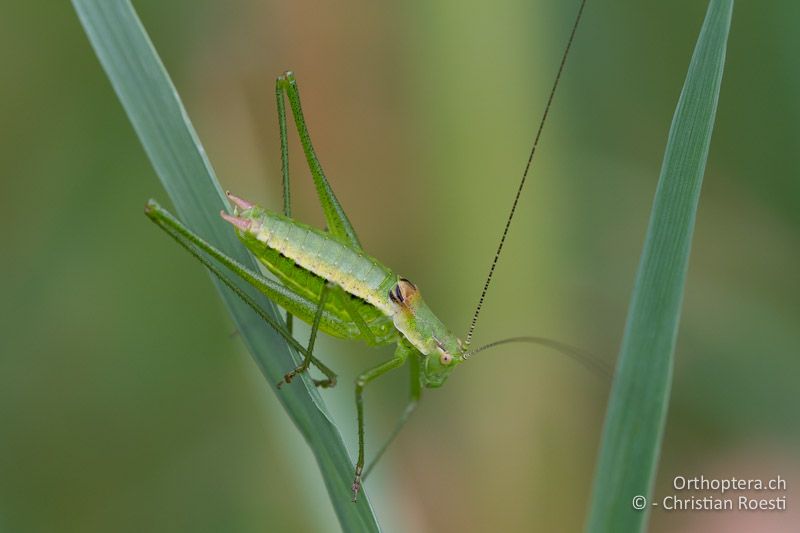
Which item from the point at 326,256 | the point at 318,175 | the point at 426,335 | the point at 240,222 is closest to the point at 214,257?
the point at 240,222

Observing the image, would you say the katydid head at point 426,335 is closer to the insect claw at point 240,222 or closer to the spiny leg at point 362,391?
the spiny leg at point 362,391

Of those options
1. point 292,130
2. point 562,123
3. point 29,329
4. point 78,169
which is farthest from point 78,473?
point 562,123

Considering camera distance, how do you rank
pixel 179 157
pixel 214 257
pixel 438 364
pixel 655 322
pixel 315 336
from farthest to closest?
pixel 438 364 → pixel 315 336 → pixel 214 257 → pixel 179 157 → pixel 655 322

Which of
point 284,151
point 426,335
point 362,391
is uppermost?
point 284,151

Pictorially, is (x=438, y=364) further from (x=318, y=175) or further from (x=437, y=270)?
(x=318, y=175)

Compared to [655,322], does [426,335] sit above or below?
above
